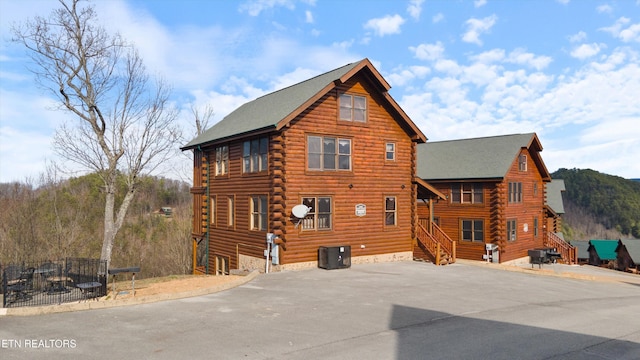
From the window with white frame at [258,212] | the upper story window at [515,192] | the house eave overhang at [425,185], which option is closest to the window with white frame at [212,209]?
the window with white frame at [258,212]

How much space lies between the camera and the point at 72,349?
337 inches

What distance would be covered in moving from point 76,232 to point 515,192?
1553 inches

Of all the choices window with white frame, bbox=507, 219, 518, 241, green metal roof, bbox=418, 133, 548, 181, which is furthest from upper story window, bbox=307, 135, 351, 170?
window with white frame, bbox=507, 219, 518, 241

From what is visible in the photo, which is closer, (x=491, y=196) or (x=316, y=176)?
(x=316, y=176)

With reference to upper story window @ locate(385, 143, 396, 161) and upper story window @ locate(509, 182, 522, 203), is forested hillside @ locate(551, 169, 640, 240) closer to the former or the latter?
upper story window @ locate(509, 182, 522, 203)

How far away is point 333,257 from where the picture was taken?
63.8 ft

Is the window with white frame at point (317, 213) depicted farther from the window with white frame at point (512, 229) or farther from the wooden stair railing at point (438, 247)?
the window with white frame at point (512, 229)

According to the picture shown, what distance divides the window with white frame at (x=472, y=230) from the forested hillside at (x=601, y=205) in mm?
94770

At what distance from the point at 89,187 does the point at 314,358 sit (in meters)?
55.1

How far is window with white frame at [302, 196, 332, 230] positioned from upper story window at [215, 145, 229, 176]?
5.88 metres

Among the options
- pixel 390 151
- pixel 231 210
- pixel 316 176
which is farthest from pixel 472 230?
pixel 231 210

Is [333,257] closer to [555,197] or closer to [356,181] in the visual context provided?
[356,181]

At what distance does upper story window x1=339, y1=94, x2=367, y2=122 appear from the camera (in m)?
21.3

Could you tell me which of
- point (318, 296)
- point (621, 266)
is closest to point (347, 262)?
point (318, 296)
